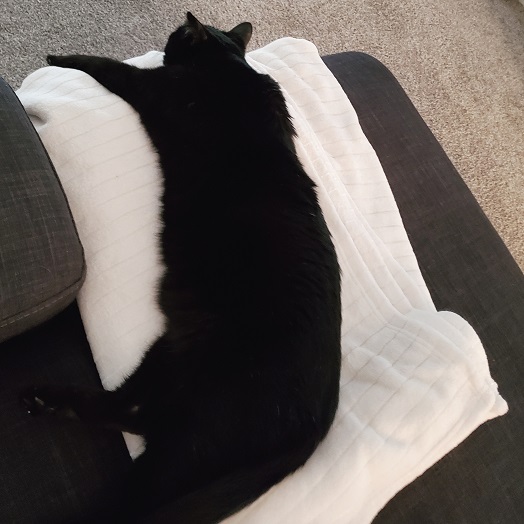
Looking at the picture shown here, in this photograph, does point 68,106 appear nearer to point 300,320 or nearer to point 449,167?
point 300,320

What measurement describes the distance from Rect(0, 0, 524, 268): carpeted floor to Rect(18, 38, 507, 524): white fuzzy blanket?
61cm

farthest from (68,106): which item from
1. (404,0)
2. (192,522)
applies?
(404,0)

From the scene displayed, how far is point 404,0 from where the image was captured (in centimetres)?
213

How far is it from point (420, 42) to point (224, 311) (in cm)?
170

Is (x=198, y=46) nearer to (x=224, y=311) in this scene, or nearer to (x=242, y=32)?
(x=242, y=32)

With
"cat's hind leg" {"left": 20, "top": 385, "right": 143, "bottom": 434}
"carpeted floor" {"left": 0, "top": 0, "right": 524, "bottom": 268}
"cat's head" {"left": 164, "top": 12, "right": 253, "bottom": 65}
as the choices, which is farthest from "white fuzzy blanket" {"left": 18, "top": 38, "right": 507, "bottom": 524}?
"carpeted floor" {"left": 0, "top": 0, "right": 524, "bottom": 268}

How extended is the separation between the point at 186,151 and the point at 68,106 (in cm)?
23

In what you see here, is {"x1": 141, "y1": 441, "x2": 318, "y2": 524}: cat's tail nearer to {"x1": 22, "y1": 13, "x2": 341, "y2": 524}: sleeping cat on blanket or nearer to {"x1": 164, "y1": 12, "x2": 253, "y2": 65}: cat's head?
{"x1": 22, "y1": 13, "x2": 341, "y2": 524}: sleeping cat on blanket

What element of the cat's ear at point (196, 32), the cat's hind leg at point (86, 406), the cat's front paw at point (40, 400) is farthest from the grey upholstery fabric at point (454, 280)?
the cat's front paw at point (40, 400)

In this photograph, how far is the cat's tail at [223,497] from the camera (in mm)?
667

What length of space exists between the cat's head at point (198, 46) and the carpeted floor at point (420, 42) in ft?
1.42

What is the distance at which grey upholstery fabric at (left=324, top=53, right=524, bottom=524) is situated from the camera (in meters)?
0.87

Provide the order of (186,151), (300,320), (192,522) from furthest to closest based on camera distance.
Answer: (186,151), (300,320), (192,522)

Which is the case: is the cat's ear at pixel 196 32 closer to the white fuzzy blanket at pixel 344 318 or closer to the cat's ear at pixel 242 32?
the cat's ear at pixel 242 32
